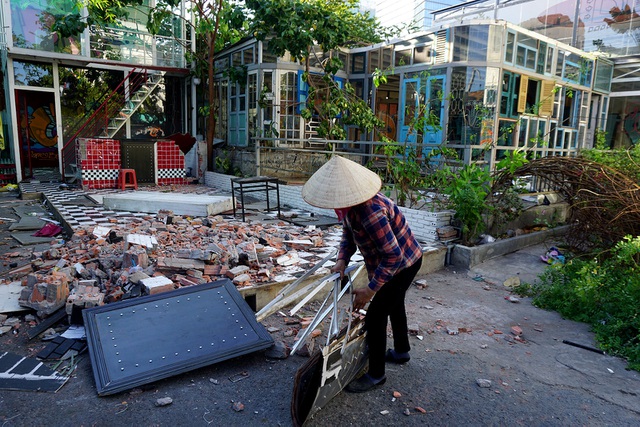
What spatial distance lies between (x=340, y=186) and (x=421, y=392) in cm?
161

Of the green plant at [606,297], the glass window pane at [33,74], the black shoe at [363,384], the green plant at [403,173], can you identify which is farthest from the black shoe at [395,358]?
the glass window pane at [33,74]

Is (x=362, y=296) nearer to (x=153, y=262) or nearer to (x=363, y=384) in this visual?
(x=363, y=384)

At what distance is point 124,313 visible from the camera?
3584mm

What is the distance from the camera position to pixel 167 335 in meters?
3.38

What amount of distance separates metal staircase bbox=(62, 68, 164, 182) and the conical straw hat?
12295 mm

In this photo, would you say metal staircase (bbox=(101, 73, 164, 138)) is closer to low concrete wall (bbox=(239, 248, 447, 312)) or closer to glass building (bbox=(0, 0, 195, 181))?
glass building (bbox=(0, 0, 195, 181))

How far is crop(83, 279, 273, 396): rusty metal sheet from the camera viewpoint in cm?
306

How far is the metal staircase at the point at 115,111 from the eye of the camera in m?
13.4

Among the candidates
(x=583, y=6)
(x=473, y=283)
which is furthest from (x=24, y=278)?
(x=583, y=6)

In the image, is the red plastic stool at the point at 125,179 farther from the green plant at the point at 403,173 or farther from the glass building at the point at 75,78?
the green plant at the point at 403,173

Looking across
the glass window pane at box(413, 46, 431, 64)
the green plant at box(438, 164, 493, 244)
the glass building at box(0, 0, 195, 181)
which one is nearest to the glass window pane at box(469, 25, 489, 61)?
the glass window pane at box(413, 46, 431, 64)

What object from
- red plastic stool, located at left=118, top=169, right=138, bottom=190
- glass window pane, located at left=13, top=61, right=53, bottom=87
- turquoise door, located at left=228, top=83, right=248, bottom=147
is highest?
glass window pane, located at left=13, top=61, right=53, bottom=87

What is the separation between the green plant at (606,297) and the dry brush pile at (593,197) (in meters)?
0.41

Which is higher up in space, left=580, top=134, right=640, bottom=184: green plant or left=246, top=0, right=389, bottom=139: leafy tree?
left=246, top=0, right=389, bottom=139: leafy tree
